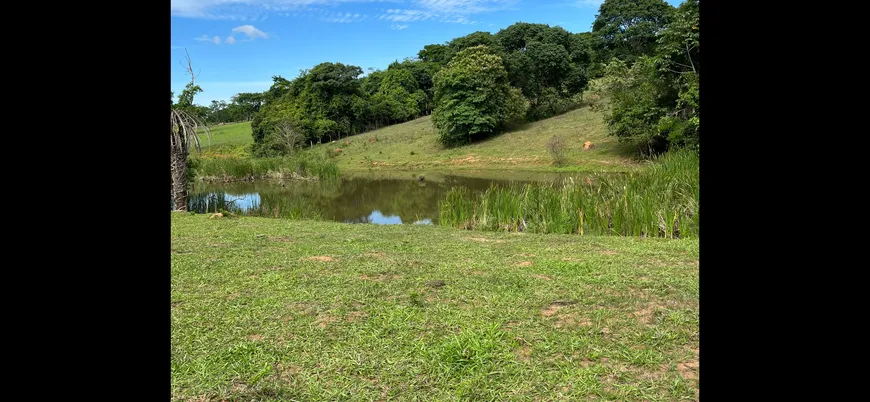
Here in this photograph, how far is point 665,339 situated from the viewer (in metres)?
2.88

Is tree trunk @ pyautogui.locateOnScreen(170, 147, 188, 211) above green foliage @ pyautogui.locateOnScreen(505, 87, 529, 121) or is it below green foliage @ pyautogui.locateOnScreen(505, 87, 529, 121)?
below

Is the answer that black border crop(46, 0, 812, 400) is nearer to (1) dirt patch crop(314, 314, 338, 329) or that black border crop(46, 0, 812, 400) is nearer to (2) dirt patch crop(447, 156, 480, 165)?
(1) dirt patch crop(314, 314, 338, 329)

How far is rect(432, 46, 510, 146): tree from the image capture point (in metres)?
33.2

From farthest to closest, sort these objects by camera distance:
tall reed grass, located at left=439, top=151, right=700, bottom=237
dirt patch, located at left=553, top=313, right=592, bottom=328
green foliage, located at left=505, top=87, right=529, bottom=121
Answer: green foliage, located at left=505, top=87, right=529, bottom=121 → tall reed grass, located at left=439, top=151, right=700, bottom=237 → dirt patch, located at left=553, top=313, right=592, bottom=328

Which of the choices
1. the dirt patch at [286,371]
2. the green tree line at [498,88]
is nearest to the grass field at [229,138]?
the green tree line at [498,88]

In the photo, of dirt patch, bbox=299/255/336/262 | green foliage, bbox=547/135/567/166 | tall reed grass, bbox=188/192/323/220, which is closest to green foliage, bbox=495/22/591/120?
green foliage, bbox=547/135/567/166

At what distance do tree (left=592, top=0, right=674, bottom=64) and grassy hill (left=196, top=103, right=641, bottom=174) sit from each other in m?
8.67

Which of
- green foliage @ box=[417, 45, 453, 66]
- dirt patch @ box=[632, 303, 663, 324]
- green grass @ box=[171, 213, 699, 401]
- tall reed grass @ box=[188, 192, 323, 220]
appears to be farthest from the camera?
green foliage @ box=[417, 45, 453, 66]

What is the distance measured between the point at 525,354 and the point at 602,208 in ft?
19.9

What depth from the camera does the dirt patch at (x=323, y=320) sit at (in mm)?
3143

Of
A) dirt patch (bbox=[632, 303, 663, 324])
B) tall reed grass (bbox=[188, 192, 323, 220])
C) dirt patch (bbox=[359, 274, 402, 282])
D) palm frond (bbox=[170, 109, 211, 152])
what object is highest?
palm frond (bbox=[170, 109, 211, 152])
